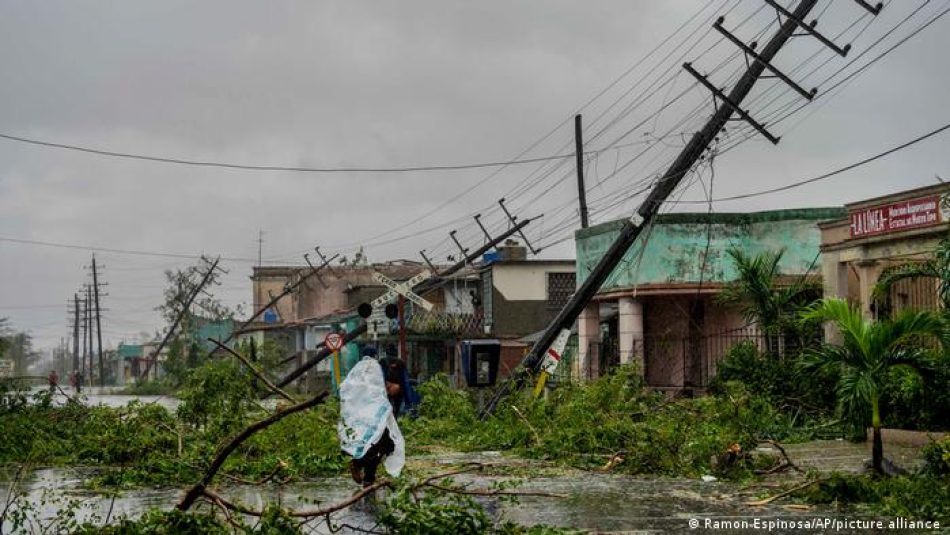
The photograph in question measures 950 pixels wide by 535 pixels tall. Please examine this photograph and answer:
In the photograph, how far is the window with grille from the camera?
1754 inches

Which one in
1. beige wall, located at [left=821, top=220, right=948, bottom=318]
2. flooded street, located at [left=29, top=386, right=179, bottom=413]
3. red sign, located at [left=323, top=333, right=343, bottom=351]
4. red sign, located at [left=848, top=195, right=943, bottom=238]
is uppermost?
red sign, located at [left=848, top=195, right=943, bottom=238]

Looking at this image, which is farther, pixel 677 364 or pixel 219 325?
pixel 219 325

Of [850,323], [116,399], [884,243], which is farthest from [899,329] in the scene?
[116,399]

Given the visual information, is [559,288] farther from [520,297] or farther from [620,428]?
[620,428]

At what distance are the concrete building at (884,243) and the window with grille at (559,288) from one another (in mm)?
21470

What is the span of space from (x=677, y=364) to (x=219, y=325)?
58.5 meters

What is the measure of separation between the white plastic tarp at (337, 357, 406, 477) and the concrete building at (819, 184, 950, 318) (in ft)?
32.4

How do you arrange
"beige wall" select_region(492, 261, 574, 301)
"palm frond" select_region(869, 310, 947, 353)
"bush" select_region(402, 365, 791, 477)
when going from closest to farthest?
"palm frond" select_region(869, 310, 947, 353)
"bush" select_region(402, 365, 791, 477)
"beige wall" select_region(492, 261, 574, 301)

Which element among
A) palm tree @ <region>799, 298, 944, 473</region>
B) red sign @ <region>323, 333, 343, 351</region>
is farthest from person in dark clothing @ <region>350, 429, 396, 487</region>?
red sign @ <region>323, 333, 343, 351</region>

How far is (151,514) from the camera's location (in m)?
9.53

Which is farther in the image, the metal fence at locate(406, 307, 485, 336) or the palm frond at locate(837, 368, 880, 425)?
the metal fence at locate(406, 307, 485, 336)

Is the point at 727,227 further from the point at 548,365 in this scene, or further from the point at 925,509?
the point at 925,509

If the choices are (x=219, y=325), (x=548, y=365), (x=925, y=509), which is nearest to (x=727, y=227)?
(x=548, y=365)

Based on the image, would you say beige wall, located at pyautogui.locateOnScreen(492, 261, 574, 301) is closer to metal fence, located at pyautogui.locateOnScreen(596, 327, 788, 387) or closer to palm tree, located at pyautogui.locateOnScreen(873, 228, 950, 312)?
metal fence, located at pyautogui.locateOnScreen(596, 327, 788, 387)
